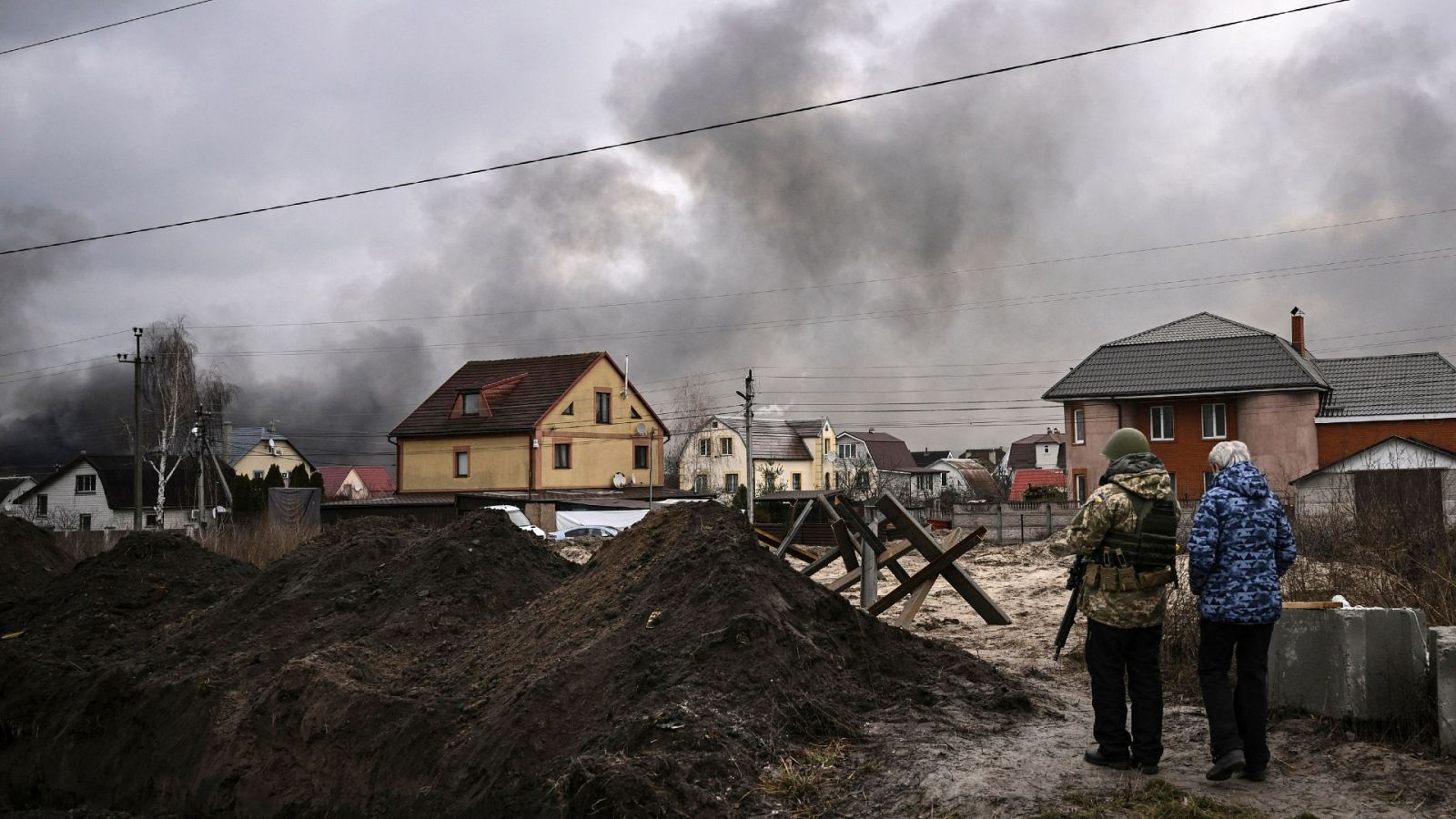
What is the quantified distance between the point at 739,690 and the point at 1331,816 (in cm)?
340

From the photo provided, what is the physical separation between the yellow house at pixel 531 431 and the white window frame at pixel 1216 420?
22.6 metres

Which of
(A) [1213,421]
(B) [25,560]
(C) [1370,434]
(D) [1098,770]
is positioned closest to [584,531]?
(B) [25,560]

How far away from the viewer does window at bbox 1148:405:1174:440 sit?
4331cm

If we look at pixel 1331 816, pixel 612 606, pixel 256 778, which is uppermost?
pixel 612 606

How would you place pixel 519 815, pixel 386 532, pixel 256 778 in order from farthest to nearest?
1. pixel 386 532
2. pixel 256 778
3. pixel 519 815

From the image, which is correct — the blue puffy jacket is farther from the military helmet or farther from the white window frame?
the white window frame

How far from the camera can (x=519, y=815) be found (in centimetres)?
649

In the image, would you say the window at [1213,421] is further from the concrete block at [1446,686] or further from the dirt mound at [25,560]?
the concrete block at [1446,686]

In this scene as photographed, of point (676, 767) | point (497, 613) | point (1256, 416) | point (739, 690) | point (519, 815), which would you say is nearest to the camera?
point (676, 767)

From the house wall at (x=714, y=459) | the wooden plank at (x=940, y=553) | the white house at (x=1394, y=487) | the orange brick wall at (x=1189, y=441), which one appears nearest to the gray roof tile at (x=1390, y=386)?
the orange brick wall at (x=1189, y=441)

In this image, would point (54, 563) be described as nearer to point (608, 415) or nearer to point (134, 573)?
point (134, 573)

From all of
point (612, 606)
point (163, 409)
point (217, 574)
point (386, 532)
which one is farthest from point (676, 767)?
point (163, 409)

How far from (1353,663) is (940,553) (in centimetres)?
550

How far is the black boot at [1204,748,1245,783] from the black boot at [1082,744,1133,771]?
1.47 ft
